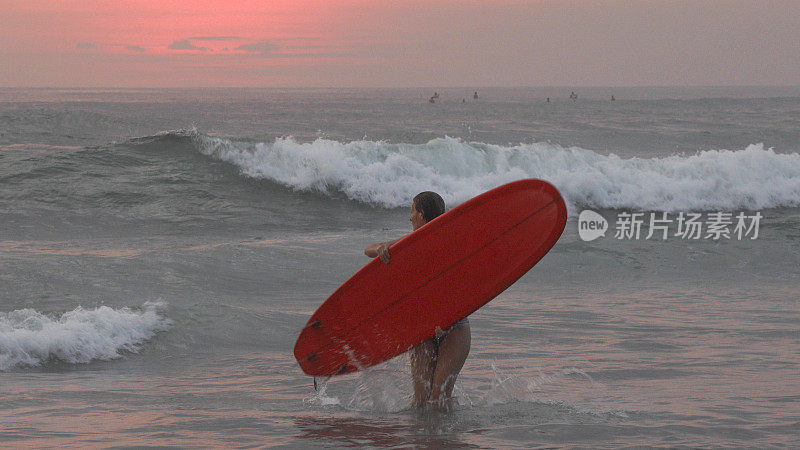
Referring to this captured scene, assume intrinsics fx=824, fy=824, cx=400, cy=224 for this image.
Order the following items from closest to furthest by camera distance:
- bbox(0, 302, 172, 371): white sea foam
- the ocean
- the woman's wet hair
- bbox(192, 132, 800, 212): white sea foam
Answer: the ocean → the woman's wet hair → bbox(0, 302, 172, 371): white sea foam → bbox(192, 132, 800, 212): white sea foam

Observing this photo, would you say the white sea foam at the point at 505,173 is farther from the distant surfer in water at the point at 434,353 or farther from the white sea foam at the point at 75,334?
the distant surfer in water at the point at 434,353

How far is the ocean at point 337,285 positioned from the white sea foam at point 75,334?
0.02m

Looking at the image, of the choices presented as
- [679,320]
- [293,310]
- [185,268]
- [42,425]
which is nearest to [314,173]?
[185,268]

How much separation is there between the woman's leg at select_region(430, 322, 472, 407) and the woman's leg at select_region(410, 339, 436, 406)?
0.16ft

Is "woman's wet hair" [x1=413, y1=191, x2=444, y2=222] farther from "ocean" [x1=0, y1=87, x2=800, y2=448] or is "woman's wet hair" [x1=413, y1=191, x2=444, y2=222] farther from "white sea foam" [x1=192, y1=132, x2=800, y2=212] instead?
"white sea foam" [x1=192, y1=132, x2=800, y2=212]

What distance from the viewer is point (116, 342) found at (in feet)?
21.5

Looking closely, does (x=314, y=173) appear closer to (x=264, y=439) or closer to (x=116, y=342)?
(x=116, y=342)

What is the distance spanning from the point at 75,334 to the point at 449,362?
10.8 ft

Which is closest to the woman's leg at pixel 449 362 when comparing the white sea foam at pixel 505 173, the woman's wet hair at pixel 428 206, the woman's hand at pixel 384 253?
the woman's hand at pixel 384 253

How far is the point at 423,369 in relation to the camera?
488 cm

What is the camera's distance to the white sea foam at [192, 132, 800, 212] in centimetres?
1659

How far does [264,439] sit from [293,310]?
371cm

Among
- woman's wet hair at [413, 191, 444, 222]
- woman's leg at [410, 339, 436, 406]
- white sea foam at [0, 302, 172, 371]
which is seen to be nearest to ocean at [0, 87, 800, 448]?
white sea foam at [0, 302, 172, 371]

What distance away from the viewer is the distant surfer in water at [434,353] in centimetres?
474
